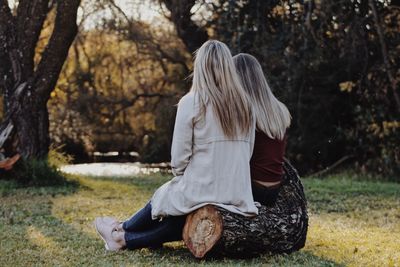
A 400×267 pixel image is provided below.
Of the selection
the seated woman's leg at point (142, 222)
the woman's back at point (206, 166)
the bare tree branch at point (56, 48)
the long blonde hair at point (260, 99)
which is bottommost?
the seated woman's leg at point (142, 222)

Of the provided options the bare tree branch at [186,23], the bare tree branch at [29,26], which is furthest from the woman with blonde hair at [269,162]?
the bare tree branch at [186,23]

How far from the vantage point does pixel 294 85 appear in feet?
44.8

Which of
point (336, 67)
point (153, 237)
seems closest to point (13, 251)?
point (153, 237)

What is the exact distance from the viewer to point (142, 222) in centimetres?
504

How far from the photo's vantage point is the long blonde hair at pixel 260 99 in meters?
4.94

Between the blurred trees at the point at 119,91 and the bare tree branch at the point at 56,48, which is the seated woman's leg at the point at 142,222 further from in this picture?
the blurred trees at the point at 119,91

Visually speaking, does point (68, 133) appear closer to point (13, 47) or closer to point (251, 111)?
point (13, 47)

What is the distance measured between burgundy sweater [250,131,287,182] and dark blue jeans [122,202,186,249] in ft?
2.10

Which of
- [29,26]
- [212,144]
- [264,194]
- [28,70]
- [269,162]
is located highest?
[29,26]

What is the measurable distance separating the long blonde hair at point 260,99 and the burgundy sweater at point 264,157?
0.18ft

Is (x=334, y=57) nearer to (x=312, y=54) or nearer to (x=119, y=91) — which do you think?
(x=312, y=54)

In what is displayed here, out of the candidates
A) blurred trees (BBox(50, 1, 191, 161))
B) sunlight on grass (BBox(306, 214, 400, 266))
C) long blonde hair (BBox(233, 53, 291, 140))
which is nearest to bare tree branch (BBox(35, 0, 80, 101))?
sunlight on grass (BBox(306, 214, 400, 266))

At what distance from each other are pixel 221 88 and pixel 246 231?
3.32 feet

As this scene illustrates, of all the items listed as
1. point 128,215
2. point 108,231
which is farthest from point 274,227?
point 128,215
